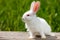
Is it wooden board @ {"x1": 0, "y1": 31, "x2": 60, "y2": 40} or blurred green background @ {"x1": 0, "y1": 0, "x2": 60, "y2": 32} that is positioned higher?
blurred green background @ {"x1": 0, "y1": 0, "x2": 60, "y2": 32}

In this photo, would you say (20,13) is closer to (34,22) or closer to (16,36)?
(16,36)

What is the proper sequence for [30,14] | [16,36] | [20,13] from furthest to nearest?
[20,13], [16,36], [30,14]

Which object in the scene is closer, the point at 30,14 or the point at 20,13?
the point at 30,14

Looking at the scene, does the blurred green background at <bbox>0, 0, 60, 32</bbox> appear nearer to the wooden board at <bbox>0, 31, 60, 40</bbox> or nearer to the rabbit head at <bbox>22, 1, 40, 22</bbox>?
the wooden board at <bbox>0, 31, 60, 40</bbox>

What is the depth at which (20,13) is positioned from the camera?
1985 millimetres

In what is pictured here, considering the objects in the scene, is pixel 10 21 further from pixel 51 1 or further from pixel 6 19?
pixel 51 1

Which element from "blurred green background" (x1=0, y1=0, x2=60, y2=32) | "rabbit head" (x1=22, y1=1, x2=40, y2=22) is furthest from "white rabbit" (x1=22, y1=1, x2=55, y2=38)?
"blurred green background" (x1=0, y1=0, x2=60, y2=32)

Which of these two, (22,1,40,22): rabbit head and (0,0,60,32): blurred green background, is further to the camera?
(0,0,60,32): blurred green background

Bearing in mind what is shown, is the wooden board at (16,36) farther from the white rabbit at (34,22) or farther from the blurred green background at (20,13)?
the blurred green background at (20,13)

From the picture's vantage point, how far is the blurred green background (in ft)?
6.42

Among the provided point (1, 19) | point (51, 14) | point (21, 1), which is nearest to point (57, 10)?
point (51, 14)

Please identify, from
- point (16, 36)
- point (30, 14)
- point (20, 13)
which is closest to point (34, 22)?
point (30, 14)

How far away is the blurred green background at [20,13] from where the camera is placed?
1956mm

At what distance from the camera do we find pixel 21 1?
6.73 feet
